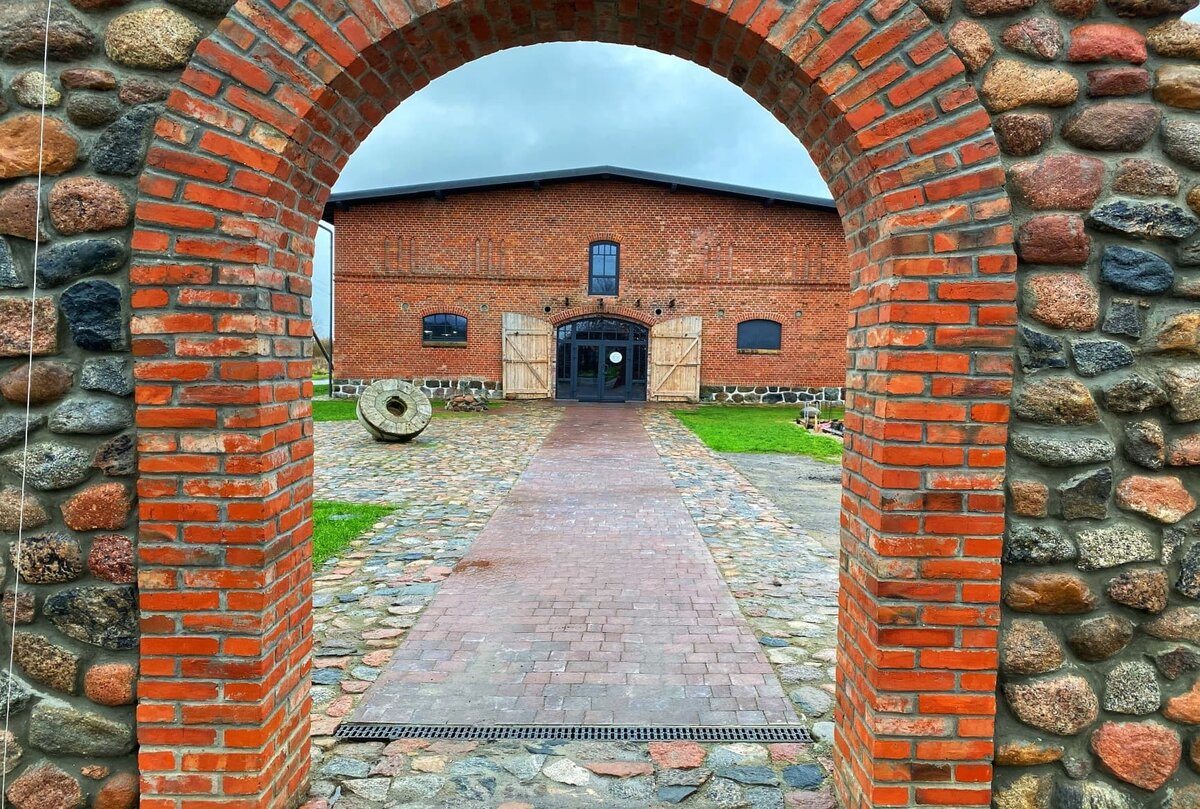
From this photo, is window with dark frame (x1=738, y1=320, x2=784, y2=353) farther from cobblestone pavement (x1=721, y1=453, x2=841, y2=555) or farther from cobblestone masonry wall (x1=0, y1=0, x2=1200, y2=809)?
cobblestone masonry wall (x1=0, y1=0, x2=1200, y2=809)

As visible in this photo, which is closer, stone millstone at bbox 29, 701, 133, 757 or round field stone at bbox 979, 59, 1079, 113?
round field stone at bbox 979, 59, 1079, 113

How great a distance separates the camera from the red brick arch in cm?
227

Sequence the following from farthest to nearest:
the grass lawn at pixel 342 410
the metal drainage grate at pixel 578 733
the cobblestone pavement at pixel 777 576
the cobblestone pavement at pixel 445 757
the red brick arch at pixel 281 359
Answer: the grass lawn at pixel 342 410, the cobblestone pavement at pixel 777 576, the metal drainage grate at pixel 578 733, the cobblestone pavement at pixel 445 757, the red brick arch at pixel 281 359

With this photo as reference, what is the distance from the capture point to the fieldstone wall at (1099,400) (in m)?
2.33

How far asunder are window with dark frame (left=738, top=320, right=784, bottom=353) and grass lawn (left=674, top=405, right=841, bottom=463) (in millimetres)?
1886

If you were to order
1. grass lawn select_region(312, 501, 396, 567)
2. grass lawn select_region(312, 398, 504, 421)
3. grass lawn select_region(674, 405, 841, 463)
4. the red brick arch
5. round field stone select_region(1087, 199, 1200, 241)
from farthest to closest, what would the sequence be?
grass lawn select_region(312, 398, 504, 421) → grass lawn select_region(674, 405, 841, 463) → grass lawn select_region(312, 501, 396, 567) → round field stone select_region(1087, 199, 1200, 241) → the red brick arch

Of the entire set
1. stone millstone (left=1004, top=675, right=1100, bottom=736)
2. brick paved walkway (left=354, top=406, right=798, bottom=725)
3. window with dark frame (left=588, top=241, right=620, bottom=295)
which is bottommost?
brick paved walkway (left=354, top=406, right=798, bottom=725)

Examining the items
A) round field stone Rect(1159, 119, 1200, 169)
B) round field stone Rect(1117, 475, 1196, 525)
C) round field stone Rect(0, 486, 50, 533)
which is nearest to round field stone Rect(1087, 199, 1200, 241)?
round field stone Rect(1159, 119, 1200, 169)

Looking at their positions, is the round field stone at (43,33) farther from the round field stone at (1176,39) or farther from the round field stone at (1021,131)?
the round field stone at (1176,39)

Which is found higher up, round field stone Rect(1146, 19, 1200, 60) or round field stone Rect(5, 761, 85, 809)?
round field stone Rect(1146, 19, 1200, 60)

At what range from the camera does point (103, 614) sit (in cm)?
242

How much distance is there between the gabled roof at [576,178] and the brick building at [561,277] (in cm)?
18

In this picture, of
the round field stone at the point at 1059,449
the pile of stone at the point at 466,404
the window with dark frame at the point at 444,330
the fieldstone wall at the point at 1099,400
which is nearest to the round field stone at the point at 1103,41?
the fieldstone wall at the point at 1099,400

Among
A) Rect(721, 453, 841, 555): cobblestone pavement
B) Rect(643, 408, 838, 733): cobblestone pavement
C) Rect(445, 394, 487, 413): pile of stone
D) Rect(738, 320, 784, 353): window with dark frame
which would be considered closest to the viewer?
Rect(643, 408, 838, 733): cobblestone pavement
